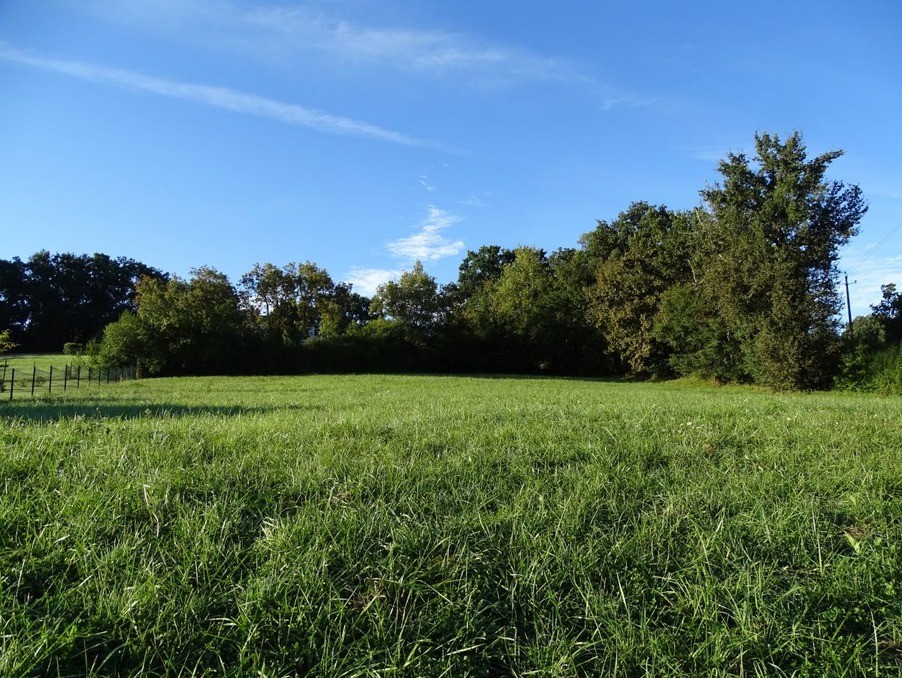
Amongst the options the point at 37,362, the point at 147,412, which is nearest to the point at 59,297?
the point at 37,362

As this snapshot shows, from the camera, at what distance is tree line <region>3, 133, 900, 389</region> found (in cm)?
2441

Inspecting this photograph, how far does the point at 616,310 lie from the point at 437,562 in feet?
124

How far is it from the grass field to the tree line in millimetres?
23841

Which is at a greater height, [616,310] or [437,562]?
[616,310]

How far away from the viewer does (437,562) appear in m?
2.52

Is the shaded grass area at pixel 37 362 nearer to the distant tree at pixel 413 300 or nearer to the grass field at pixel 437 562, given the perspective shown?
the distant tree at pixel 413 300

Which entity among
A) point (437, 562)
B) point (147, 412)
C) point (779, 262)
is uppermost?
Result: point (779, 262)

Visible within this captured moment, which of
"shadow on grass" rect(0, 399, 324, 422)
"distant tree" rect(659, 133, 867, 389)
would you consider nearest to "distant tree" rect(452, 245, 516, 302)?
"distant tree" rect(659, 133, 867, 389)

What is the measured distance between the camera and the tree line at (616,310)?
24.4 m

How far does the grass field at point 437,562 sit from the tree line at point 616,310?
23.8m

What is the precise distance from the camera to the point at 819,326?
2338 centimetres

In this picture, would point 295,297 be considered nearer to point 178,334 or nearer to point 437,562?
point 178,334

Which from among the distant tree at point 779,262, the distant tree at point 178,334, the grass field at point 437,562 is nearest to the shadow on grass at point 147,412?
the grass field at point 437,562

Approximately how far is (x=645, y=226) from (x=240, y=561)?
46554 millimetres
